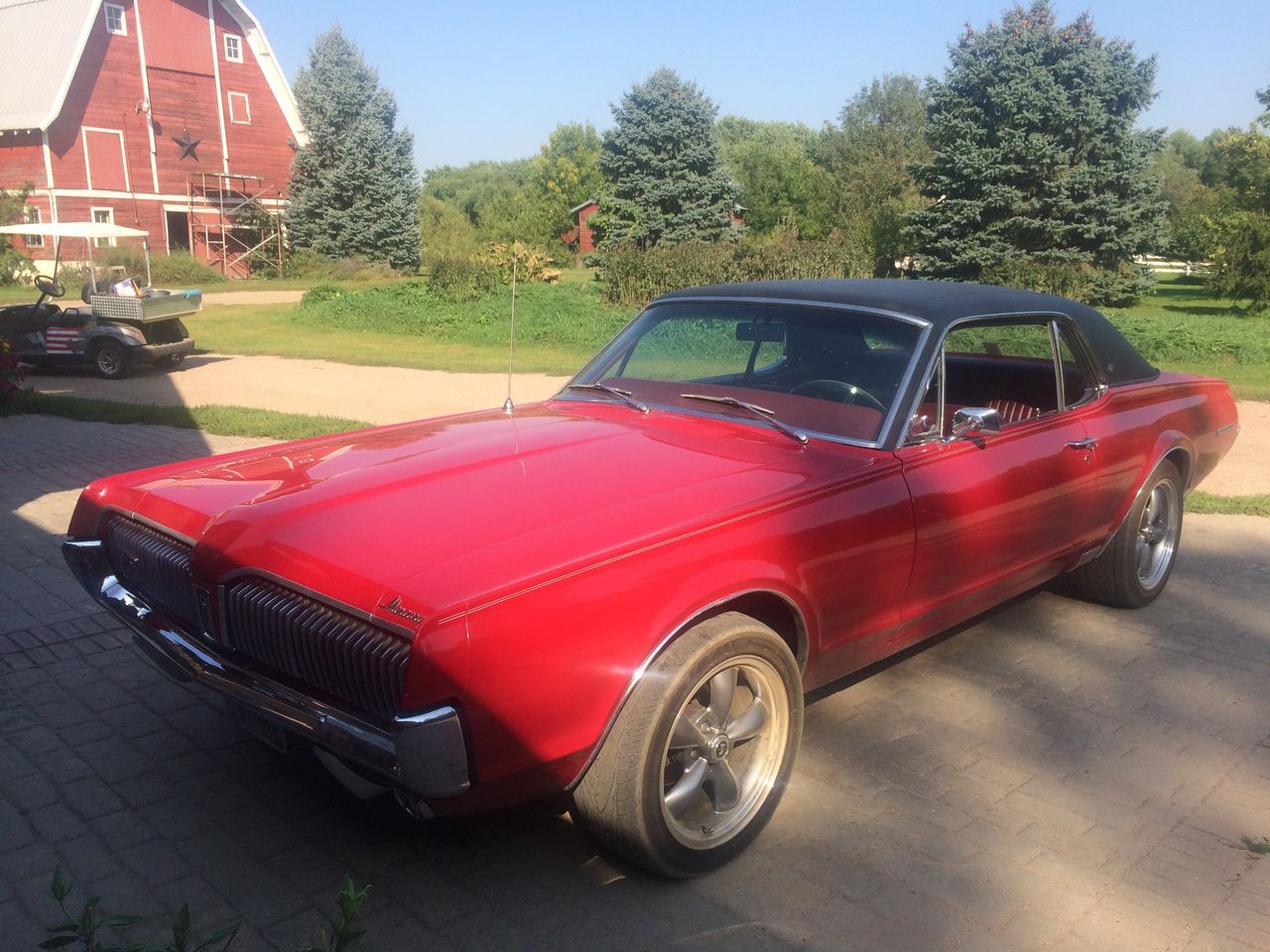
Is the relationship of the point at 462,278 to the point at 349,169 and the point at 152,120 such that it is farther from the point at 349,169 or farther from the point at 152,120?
the point at 152,120

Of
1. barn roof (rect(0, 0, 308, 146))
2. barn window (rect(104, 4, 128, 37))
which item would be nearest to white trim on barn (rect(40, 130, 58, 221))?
barn roof (rect(0, 0, 308, 146))

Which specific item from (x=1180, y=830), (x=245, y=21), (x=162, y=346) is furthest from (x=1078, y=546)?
(x=245, y=21)

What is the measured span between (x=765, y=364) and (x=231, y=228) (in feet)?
127

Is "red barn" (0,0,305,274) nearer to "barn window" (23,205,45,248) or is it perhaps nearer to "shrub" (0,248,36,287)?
"barn window" (23,205,45,248)

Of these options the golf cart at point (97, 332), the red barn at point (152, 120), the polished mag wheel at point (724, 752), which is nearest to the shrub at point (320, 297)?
the golf cart at point (97, 332)

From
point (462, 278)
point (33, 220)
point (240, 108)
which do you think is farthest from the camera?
point (240, 108)

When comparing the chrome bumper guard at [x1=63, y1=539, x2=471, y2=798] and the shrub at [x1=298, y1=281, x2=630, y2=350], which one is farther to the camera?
the shrub at [x1=298, y1=281, x2=630, y2=350]

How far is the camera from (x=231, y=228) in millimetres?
→ 39031

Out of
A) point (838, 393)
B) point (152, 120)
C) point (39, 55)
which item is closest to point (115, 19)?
point (39, 55)

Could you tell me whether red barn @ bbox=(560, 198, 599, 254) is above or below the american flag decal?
above

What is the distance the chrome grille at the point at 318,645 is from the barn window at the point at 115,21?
40.6 metres

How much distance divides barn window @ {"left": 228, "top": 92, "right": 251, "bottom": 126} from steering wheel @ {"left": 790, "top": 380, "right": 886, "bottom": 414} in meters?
41.2

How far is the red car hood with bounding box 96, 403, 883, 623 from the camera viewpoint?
2.73 metres

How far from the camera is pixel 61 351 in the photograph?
14664 mm
